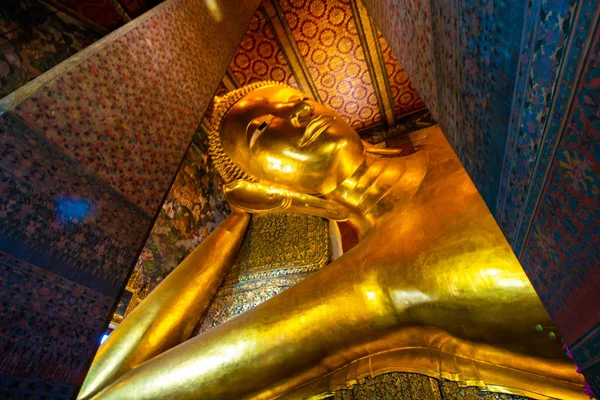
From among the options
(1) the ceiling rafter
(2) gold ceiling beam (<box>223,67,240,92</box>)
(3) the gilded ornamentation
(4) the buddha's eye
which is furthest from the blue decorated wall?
(2) gold ceiling beam (<box>223,67,240,92</box>)

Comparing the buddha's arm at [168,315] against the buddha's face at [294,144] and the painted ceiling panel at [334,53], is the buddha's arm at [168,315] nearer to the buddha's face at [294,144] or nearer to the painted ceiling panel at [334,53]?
the buddha's face at [294,144]

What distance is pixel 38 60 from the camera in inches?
71.7

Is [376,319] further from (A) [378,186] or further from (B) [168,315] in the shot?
(B) [168,315]

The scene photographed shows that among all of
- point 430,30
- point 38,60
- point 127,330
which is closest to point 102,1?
point 38,60

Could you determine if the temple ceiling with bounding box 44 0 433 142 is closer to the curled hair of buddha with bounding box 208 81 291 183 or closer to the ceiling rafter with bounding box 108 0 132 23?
the curled hair of buddha with bounding box 208 81 291 183

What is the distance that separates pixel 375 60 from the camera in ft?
10.5

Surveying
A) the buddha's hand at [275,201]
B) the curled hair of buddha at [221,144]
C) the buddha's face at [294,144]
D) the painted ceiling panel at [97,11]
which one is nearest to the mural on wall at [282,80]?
the curled hair of buddha at [221,144]

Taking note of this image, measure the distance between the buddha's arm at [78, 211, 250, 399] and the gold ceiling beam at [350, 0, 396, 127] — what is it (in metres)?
2.10

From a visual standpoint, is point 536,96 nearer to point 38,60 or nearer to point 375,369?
point 375,369

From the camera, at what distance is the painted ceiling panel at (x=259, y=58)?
118 inches

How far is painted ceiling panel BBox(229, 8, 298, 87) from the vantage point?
3009mm

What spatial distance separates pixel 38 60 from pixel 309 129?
1.56 m

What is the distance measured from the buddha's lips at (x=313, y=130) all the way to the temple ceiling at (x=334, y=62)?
139cm

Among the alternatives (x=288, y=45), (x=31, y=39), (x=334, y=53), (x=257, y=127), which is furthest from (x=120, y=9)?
(x=334, y=53)
